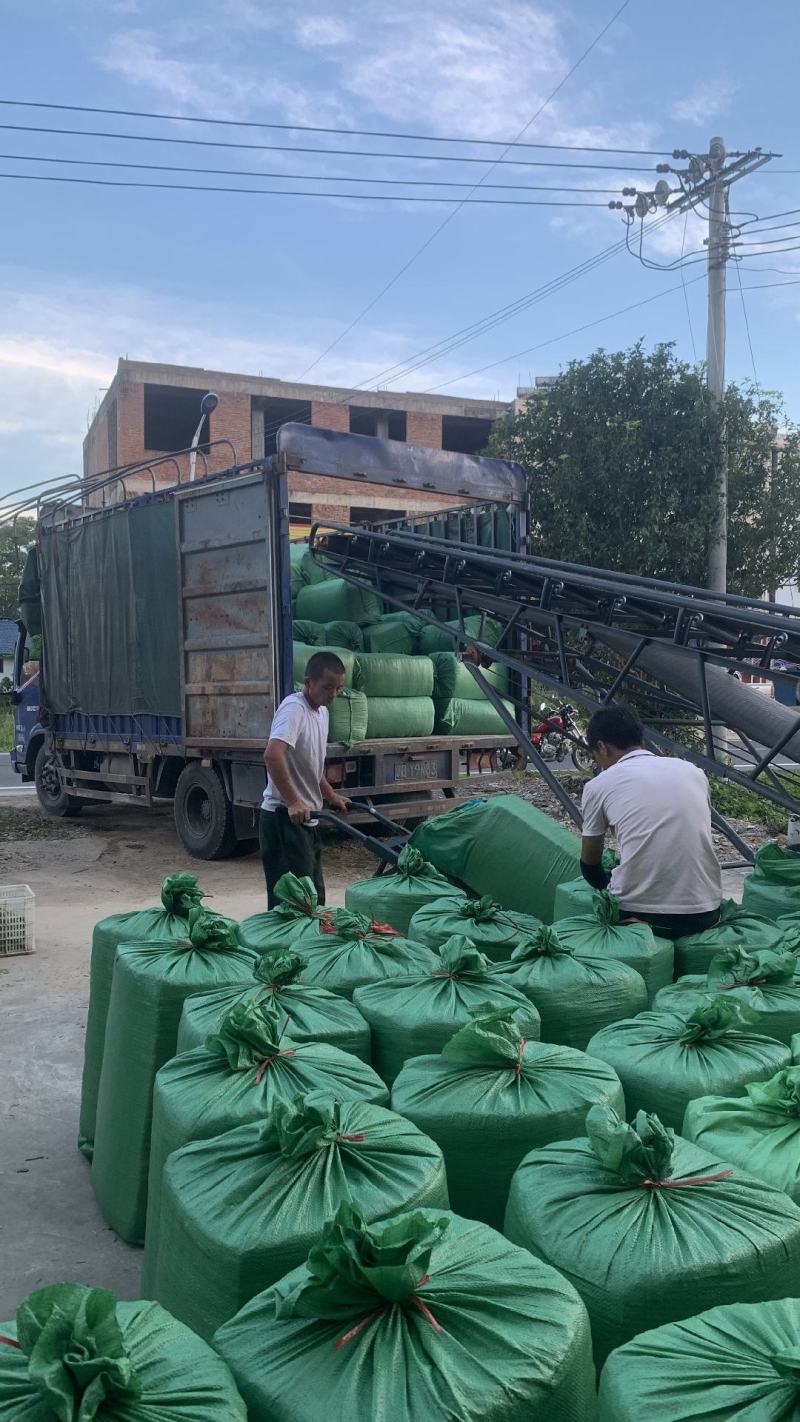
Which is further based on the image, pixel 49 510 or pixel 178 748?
pixel 49 510

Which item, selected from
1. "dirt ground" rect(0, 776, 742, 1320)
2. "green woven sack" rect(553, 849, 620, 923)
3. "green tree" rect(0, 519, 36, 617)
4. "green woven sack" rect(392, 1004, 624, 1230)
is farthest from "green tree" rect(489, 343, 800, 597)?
"green tree" rect(0, 519, 36, 617)

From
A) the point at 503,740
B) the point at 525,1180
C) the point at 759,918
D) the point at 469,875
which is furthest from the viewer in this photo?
the point at 503,740

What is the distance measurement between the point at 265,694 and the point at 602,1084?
5.48 metres

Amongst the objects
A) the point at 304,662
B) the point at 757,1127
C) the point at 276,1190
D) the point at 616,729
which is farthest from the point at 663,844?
the point at 304,662

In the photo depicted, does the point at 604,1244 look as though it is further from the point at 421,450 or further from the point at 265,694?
the point at 421,450

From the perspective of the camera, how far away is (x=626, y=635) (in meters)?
5.12

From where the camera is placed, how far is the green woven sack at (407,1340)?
4.01 feet

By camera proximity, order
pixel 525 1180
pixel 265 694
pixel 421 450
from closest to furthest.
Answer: pixel 525 1180, pixel 265 694, pixel 421 450

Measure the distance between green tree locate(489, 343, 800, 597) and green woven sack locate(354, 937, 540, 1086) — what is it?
1055cm

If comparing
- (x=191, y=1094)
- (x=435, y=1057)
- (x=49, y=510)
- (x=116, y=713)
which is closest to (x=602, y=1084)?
(x=435, y=1057)

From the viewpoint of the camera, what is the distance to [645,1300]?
60.2 inches

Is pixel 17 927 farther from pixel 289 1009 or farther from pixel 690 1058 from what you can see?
pixel 690 1058

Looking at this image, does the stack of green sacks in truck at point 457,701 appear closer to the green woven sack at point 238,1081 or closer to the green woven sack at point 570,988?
the green woven sack at point 570,988

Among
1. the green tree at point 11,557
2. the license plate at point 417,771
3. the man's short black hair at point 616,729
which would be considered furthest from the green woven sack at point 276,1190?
the green tree at point 11,557
